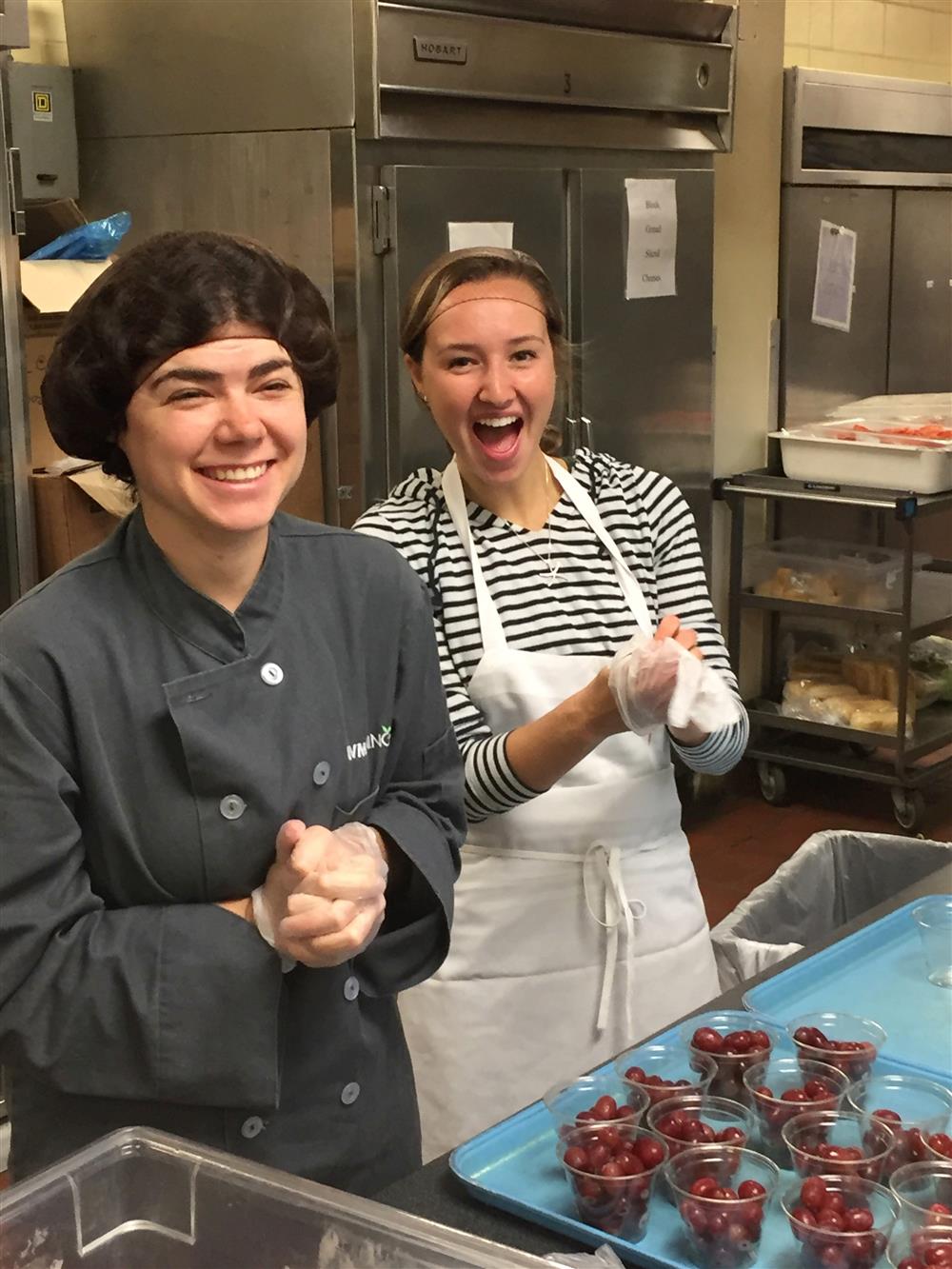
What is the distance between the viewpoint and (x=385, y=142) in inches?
118

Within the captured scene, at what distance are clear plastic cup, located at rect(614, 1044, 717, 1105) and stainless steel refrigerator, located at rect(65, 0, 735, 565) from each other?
5.90ft

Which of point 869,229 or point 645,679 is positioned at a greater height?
point 869,229

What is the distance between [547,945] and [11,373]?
133 cm

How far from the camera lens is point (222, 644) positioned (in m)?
1.36

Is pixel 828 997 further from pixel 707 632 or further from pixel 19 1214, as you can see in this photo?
pixel 19 1214

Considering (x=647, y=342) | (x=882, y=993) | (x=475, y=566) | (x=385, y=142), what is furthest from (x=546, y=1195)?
(x=647, y=342)

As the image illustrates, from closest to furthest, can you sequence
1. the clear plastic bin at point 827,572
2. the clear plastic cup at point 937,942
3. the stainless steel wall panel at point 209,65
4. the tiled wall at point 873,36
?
the clear plastic cup at point 937,942, the stainless steel wall panel at point 209,65, the clear plastic bin at point 827,572, the tiled wall at point 873,36

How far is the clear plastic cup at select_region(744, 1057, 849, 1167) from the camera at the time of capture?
1.28 m

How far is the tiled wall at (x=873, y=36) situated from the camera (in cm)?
473

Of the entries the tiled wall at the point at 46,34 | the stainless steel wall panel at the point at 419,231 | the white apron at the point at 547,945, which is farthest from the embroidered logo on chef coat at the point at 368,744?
the tiled wall at the point at 46,34

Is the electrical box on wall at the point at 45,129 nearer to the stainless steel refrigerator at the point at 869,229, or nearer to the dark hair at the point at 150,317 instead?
the dark hair at the point at 150,317

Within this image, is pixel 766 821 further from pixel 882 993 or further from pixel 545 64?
pixel 882 993

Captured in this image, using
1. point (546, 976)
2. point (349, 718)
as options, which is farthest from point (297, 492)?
point (349, 718)

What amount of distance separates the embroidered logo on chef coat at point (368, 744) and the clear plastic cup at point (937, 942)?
2.15 feet
